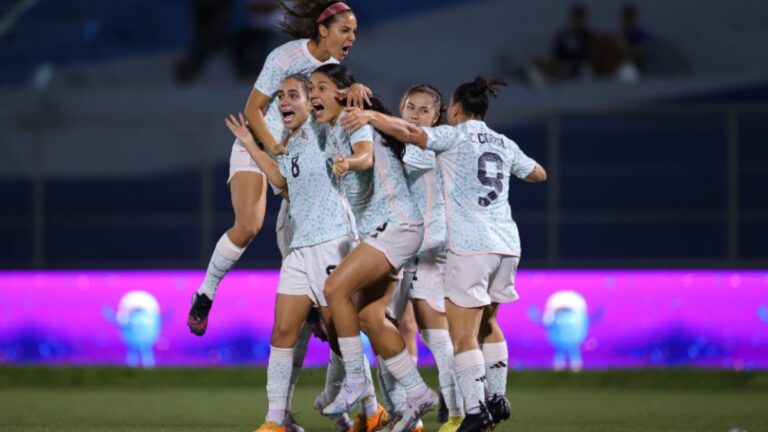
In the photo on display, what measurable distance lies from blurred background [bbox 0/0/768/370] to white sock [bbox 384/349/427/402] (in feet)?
14.7

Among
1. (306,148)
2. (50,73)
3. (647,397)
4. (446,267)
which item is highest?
(50,73)

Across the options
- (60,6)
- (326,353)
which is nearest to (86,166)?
(60,6)

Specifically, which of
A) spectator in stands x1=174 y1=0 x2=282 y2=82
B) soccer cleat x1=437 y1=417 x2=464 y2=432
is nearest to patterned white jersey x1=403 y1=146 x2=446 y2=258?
soccer cleat x1=437 y1=417 x2=464 y2=432

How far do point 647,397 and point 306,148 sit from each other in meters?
4.03

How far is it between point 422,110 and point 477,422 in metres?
1.83

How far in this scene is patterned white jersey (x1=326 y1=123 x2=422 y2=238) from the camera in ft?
21.5

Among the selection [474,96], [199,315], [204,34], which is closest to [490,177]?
[474,96]

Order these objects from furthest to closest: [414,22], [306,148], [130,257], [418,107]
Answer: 1. [414,22]
2. [130,257]
3. [418,107]
4. [306,148]

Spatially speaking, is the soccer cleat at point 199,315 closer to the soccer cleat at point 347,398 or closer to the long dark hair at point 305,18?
the soccer cleat at point 347,398

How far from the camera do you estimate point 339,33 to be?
706cm

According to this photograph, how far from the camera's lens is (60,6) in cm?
1766

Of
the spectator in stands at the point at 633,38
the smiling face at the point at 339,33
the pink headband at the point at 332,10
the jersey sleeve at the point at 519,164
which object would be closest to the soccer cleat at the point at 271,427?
the jersey sleeve at the point at 519,164

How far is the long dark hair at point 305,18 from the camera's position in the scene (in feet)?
23.4

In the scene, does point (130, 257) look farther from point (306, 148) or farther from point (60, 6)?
point (306, 148)
